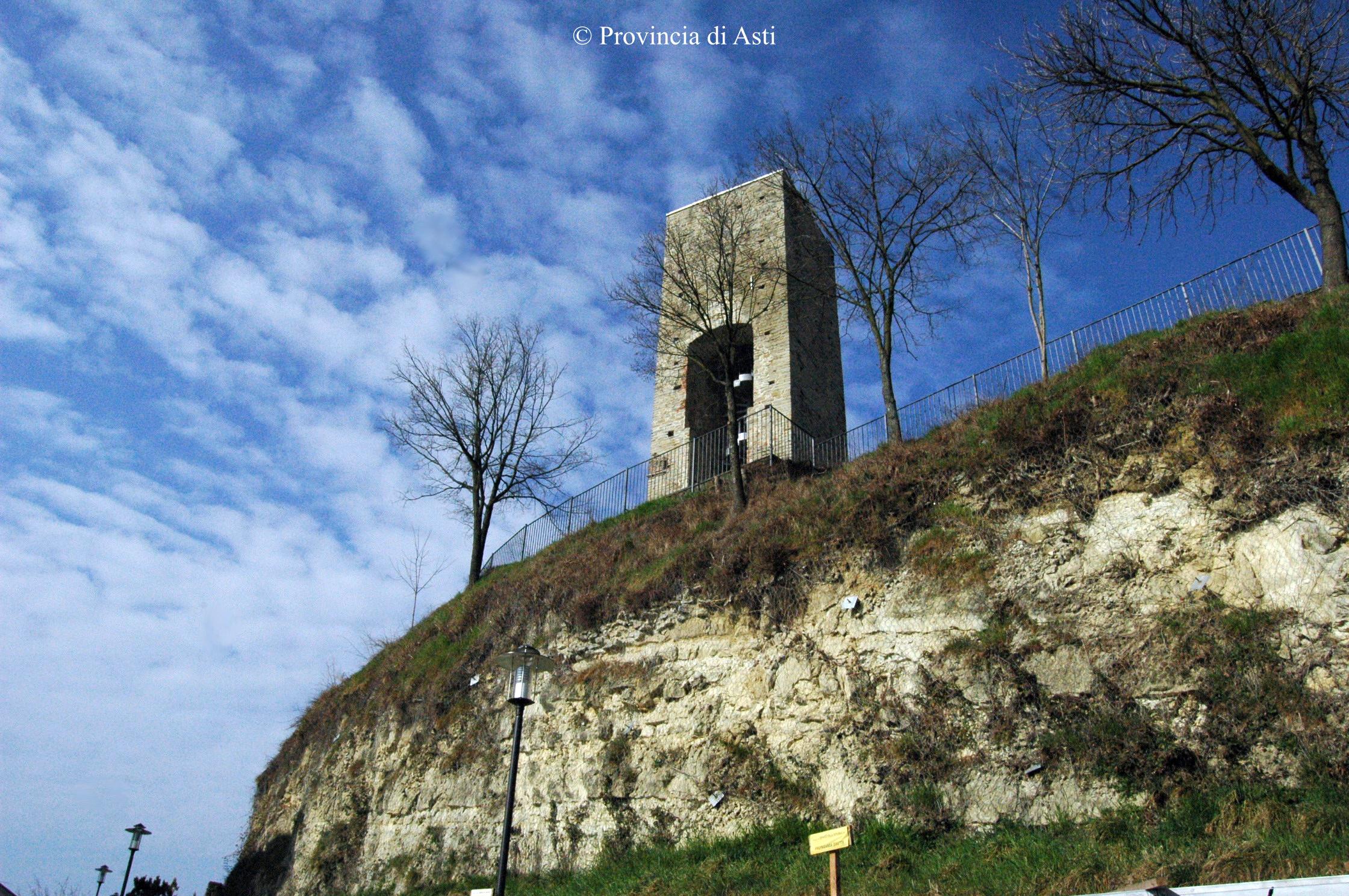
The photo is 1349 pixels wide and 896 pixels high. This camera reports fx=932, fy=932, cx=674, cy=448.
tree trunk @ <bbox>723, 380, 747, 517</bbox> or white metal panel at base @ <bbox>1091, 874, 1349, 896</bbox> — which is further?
tree trunk @ <bbox>723, 380, 747, 517</bbox>

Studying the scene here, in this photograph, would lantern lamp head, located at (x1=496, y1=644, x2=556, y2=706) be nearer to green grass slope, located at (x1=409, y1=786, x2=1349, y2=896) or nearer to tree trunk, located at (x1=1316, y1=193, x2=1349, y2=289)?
green grass slope, located at (x1=409, y1=786, x2=1349, y2=896)

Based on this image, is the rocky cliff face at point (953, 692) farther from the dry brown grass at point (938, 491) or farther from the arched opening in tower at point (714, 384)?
the arched opening in tower at point (714, 384)

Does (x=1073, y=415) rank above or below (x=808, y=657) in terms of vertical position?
above

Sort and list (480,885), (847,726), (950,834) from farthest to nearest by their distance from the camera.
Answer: (480,885)
(847,726)
(950,834)

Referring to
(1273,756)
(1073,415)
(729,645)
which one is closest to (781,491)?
(729,645)

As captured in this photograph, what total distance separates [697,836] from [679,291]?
13.7 m

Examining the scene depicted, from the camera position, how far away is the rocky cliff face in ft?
28.5

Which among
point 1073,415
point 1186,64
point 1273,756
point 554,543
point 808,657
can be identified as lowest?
point 1273,756

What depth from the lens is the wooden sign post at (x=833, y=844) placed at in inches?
281

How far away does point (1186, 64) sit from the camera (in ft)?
48.5

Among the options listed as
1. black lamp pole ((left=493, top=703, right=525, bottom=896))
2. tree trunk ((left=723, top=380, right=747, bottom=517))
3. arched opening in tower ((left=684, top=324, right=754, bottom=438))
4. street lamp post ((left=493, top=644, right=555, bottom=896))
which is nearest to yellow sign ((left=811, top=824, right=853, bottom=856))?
black lamp pole ((left=493, top=703, right=525, bottom=896))

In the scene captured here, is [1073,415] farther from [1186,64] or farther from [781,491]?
[1186,64]

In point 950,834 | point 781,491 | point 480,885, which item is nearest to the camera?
point 950,834

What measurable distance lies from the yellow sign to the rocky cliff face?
9.85ft
